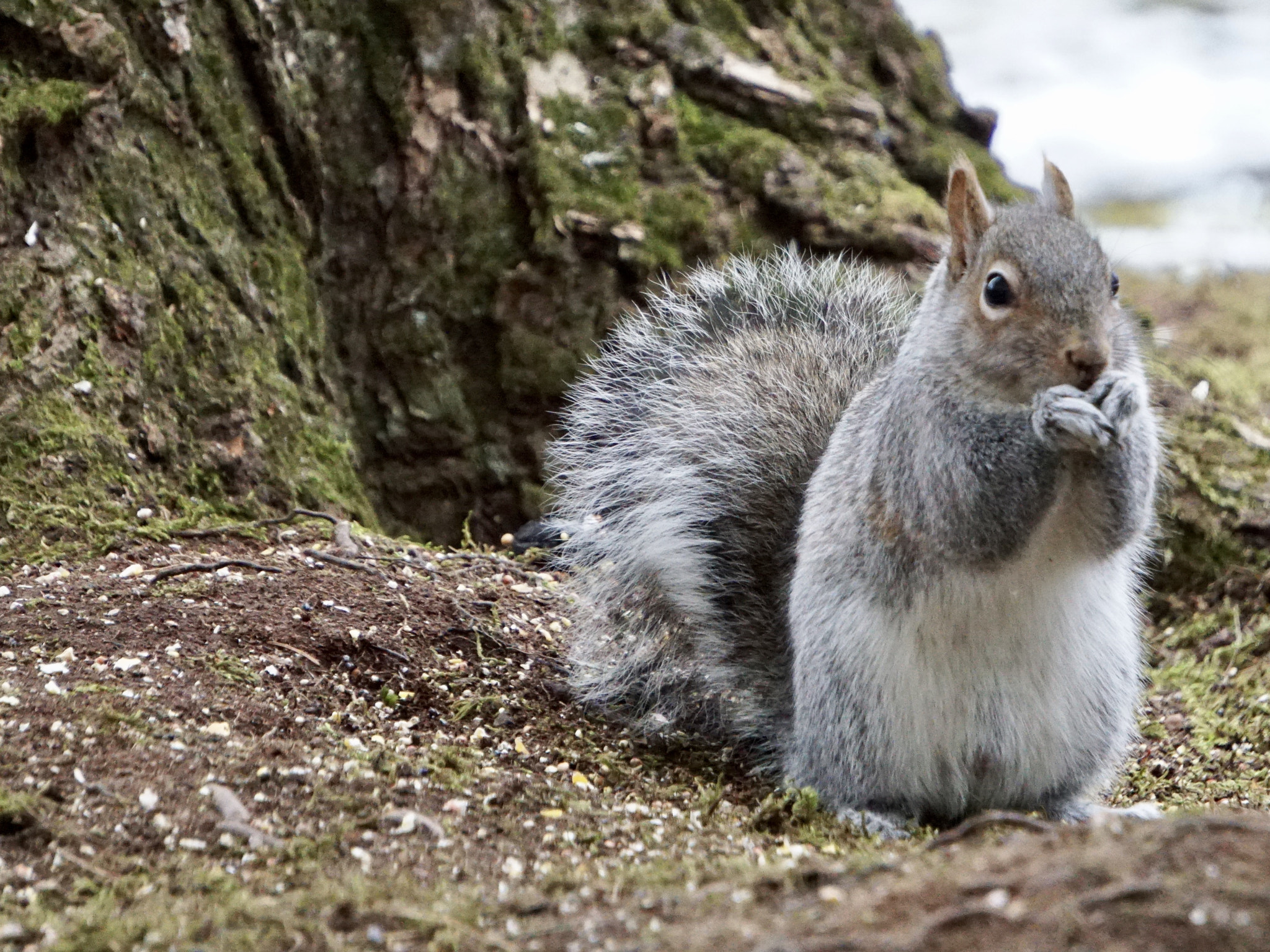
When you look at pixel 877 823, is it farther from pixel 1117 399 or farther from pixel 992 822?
pixel 1117 399

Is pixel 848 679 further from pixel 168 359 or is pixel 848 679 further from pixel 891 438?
pixel 168 359

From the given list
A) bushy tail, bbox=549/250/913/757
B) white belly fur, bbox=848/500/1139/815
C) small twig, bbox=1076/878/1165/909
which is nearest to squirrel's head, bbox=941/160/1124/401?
white belly fur, bbox=848/500/1139/815

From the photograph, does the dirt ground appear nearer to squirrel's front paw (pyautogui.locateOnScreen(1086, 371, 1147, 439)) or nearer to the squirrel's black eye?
squirrel's front paw (pyautogui.locateOnScreen(1086, 371, 1147, 439))

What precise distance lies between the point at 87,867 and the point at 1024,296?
1.82 metres

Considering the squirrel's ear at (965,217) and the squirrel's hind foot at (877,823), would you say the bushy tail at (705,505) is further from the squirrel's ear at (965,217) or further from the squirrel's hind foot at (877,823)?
the squirrel's ear at (965,217)

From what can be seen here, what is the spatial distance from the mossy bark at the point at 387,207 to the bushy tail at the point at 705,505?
40.4 inches

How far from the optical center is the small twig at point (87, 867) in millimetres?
1831

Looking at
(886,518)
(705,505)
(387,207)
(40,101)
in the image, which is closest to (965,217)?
(886,518)

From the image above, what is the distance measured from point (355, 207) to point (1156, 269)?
571cm

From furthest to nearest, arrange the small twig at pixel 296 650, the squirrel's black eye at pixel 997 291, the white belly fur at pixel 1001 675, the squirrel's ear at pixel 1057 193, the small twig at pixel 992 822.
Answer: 1. the small twig at pixel 296 650
2. the squirrel's ear at pixel 1057 193
3. the white belly fur at pixel 1001 675
4. the squirrel's black eye at pixel 997 291
5. the small twig at pixel 992 822

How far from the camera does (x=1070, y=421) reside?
2.11m

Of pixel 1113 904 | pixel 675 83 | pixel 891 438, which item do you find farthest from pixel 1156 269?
pixel 1113 904

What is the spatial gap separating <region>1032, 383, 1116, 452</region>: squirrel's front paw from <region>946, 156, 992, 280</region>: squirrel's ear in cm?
36

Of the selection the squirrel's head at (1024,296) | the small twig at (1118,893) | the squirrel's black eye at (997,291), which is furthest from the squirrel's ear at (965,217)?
the small twig at (1118,893)
